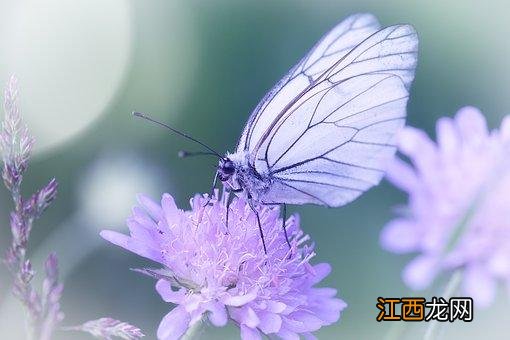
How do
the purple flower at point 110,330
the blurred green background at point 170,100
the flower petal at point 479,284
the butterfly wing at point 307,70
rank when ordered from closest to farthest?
the purple flower at point 110,330 → the flower petal at point 479,284 → the butterfly wing at point 307,70 → the blurred green background at point 170,100

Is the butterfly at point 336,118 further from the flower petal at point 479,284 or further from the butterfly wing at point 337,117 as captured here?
the flower petal at point 479,284

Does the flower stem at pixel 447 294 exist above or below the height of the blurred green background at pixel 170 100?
below

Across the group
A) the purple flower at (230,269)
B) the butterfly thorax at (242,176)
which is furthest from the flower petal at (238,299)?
the butterfly thorax at (242,176)

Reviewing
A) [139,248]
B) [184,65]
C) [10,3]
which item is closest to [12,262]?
[139,248]

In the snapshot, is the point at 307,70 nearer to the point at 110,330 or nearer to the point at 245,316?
the point at 245,316

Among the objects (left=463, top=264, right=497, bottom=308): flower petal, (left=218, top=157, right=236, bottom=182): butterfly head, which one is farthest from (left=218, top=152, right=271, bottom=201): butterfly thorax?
(left=463, top=264, right=497, bottom=308): flower petal

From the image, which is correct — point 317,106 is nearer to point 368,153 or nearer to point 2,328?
point 368,153
